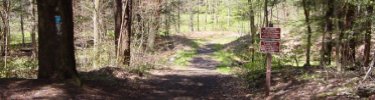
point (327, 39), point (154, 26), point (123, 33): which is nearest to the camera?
point (123, 33)

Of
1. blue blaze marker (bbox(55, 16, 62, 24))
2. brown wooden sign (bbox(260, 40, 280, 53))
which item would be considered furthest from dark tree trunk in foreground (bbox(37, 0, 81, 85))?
brown wooden sign (bbox(260, 40, 280, 53))

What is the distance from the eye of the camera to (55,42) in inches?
371

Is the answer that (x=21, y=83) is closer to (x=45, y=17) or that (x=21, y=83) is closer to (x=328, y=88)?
(x=45, y=17)

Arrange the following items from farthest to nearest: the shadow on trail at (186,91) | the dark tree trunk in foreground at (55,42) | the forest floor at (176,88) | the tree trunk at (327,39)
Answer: the tree trunk at (327,39)
the shadow on trail at (186,91)
the dark tree trunk in foreground at (55,42)
the forest floor at (176,88)

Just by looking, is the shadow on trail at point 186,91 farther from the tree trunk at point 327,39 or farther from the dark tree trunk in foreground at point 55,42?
the tree trunk at point 327,39

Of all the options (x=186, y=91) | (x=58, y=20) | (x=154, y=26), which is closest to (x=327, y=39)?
(x=186, y=91)

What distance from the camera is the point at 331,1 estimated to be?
62.0 ft

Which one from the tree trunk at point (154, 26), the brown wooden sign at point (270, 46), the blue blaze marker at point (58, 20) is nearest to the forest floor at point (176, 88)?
the brown wooden sign at point (270, 46)

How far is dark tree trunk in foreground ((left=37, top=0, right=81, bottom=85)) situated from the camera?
30.5 feet

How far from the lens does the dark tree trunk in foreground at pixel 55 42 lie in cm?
929

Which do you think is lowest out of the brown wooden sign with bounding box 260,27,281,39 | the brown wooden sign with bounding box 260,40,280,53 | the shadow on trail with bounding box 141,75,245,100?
the shadow on trail with bounding box 141,75,245,100

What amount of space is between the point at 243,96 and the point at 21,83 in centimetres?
643

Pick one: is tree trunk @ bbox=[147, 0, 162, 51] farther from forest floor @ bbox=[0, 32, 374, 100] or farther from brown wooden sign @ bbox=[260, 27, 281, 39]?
brown wooden sign @ bbox=[260, 27, 281, 39]

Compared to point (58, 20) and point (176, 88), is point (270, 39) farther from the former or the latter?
point (58, 20)
